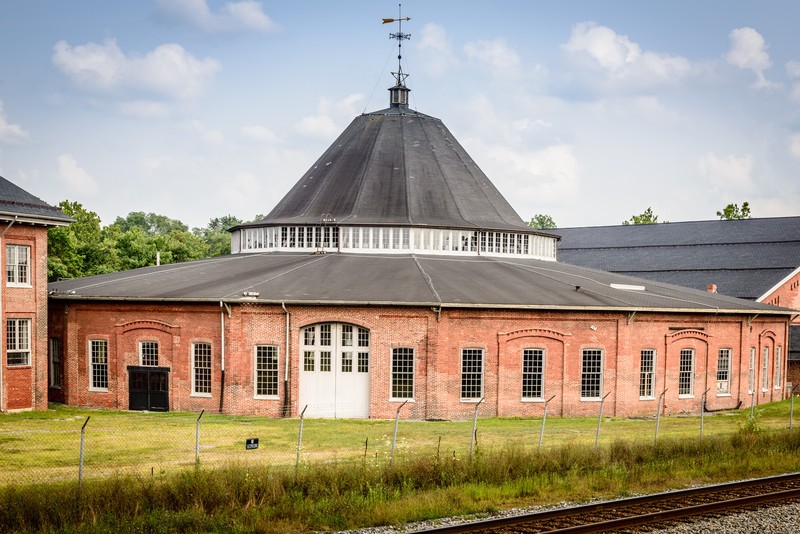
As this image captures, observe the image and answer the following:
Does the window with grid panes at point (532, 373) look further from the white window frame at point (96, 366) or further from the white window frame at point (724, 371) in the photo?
the white window frame at point (96, 366)

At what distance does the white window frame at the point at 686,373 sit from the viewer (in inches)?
1623

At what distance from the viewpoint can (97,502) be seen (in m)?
17.9

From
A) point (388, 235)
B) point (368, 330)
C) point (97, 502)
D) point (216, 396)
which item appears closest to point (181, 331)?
point (216, 396)

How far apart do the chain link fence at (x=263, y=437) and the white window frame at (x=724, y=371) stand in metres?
2.96

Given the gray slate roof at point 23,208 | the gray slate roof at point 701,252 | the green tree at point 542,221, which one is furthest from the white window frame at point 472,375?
the green tree at point 542,221

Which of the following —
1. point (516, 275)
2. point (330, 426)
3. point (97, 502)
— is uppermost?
point (516, 275)

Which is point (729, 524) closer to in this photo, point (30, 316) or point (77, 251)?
point (30, 316)

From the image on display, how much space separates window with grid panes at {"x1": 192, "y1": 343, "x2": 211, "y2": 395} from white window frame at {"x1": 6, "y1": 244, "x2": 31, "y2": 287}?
23.1ft

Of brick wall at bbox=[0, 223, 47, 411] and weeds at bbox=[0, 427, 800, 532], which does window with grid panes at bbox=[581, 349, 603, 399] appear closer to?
weeds at bbox=[0, 427, 800, 532]

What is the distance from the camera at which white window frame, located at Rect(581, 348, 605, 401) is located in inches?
Result: 1529

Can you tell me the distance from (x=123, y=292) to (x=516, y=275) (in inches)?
694

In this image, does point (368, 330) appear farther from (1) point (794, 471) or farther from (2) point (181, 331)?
(1) point (794, 471)

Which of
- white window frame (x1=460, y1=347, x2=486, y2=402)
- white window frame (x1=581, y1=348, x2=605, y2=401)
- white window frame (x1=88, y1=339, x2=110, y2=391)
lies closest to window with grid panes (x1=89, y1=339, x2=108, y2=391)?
white window frame (x1=88, y1=339, x2=110, y2=391)

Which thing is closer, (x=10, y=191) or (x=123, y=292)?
(x=10, y=191)
